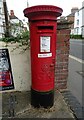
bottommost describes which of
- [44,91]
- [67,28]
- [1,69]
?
[44,91]

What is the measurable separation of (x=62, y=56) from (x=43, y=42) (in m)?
1.40

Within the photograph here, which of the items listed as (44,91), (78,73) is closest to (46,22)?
(44,91)

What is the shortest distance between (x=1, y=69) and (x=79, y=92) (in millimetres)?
2062

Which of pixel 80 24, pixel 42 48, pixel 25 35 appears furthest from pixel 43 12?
pixel 80 24

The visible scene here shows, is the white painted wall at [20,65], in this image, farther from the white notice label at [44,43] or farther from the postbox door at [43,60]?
the white notice label at [44,43]

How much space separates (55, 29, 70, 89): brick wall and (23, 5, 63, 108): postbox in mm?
1080

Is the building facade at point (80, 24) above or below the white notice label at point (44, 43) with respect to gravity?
above

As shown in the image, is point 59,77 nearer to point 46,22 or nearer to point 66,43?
point 66,43

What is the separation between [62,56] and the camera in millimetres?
4820

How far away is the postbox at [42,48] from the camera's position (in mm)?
3400

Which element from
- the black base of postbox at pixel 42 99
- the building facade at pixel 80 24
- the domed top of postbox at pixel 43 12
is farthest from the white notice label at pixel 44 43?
the building facade at pixel 80 24

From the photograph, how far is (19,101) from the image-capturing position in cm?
411

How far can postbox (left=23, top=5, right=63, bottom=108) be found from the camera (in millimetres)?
3400

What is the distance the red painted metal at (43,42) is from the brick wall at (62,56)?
1.08 m
